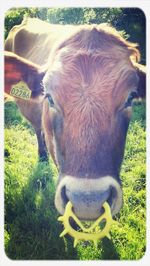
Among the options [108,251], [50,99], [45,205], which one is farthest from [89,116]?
[108,251]

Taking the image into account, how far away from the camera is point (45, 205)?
1.88 meters

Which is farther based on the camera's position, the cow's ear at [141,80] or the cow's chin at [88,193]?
the cow's ear at [141,80]

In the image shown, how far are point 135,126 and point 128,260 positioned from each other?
543 mm

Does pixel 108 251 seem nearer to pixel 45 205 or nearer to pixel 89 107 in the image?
pixel 45 205

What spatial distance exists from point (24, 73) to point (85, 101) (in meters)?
0.28

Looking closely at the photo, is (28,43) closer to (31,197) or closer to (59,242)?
(31,197)

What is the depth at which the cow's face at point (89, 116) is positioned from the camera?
1.71 m

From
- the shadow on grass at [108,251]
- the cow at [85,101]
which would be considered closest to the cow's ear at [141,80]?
the cow at [85,101]

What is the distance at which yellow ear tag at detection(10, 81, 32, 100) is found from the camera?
1.84m

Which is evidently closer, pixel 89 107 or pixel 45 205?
pixel 89 107

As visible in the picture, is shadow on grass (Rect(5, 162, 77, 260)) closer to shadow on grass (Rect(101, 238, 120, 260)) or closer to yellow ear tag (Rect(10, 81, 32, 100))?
shadow on grass (Rect(101, 238, 120, 260))

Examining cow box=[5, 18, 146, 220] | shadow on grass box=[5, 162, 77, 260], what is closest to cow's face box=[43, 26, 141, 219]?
cow box=[5, 18, 146, 220]

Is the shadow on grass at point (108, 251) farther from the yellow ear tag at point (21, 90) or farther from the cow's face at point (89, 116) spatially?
the yellow ear tag at point (21, 90)
